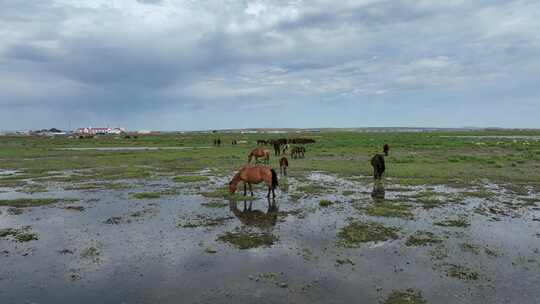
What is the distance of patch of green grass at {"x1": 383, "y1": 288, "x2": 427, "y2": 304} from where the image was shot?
21.5ft

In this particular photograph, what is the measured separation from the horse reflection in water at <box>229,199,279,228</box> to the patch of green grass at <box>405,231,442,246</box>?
4.16m

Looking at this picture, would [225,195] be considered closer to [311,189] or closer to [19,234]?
[311,189]

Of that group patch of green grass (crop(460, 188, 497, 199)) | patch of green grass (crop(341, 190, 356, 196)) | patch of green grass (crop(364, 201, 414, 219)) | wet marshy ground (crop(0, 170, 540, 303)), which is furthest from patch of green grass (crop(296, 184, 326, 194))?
patch of green grass (crop(460, 188, 497, 199))

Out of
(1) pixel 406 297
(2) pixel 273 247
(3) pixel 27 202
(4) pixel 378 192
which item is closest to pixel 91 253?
(2) pixel 273 247

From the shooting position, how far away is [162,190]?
17.4m

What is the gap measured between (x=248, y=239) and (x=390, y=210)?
5.77 metres

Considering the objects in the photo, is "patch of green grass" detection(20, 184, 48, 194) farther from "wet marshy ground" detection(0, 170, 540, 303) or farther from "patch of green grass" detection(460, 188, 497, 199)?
"patch of green grass" detection(460, 188, 497, 199)

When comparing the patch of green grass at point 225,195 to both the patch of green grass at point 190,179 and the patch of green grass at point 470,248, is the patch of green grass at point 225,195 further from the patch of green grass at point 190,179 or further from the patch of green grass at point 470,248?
the patch of green grass at point 470,248

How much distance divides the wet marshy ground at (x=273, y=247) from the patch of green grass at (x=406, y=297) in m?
0.04

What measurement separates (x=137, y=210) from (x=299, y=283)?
8334 millimetres

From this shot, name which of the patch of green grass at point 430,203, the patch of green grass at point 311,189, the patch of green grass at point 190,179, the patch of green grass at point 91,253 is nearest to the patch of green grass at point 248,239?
the patch of green grass at point 91,253

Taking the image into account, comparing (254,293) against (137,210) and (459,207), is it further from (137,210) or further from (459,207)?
(459,207)

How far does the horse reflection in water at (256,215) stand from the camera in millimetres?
11681

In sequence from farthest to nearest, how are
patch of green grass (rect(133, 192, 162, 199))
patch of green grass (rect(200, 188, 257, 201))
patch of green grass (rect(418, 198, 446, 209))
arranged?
1. patch of green grass (rect(133, 192, 162, 199))
2. patch of green grass (rect(200, 188, 257, 201))
3. patch of green grass (rect(418, 198, 446, 209))
